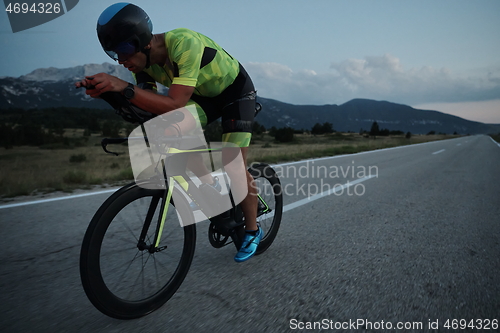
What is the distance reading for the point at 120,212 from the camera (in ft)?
5.88

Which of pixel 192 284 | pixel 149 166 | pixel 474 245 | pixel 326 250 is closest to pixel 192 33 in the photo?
pixel 149 166

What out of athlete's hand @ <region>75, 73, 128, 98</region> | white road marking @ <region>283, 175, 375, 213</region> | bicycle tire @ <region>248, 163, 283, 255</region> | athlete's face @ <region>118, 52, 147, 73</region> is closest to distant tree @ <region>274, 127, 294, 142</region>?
white road marking @ <region>283, 175, 375, 213</region>

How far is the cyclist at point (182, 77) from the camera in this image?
164cm

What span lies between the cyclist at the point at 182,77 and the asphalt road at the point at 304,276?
45 centimetres

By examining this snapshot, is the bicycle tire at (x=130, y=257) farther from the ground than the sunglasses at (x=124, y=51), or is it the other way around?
the sunglasses at (x=124, y=51)

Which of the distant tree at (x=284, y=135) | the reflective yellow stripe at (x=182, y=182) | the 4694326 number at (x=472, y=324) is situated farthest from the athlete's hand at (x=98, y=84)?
the distant tree at (x=284, y=135)

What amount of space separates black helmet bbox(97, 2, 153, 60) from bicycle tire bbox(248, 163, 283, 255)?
1.53 meters

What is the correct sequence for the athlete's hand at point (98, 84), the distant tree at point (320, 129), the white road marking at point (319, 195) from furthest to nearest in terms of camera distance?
the distant tree at point (320, 129) < the white road marking at point (319, 195) < the athlete's hand at point (98, 84)

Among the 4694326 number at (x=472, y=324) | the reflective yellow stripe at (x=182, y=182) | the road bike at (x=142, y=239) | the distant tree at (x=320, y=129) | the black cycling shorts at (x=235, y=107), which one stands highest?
the distant tree at (x=320, y=129)

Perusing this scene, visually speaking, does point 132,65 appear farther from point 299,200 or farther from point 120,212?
point 299,200

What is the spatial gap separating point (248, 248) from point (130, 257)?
92 centimetres

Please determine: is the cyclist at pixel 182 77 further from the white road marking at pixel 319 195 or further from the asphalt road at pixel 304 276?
the white road marking at pixel 319 195

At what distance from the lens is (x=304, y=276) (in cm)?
237

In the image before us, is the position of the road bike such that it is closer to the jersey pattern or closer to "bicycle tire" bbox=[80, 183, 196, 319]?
"bicycle tire" bbox=[80, 183, 196, 319]
